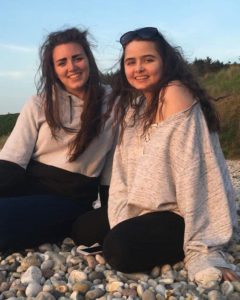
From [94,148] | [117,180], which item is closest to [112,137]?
[94,148]

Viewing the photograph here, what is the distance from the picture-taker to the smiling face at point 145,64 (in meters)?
3.59

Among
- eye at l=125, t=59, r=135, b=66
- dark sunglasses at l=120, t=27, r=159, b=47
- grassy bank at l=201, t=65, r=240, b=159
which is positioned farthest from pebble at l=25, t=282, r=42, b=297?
grassy bank at l=201, t=65, r=240, b=159

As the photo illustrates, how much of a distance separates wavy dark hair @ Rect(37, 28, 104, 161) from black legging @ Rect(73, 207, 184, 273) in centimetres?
86

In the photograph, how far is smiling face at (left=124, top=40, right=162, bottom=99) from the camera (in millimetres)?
3586

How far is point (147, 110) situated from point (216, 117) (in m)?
0.46

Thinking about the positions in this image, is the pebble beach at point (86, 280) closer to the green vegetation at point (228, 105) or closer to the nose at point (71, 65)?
the nose at point (71, 65)

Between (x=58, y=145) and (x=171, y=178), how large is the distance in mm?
1106

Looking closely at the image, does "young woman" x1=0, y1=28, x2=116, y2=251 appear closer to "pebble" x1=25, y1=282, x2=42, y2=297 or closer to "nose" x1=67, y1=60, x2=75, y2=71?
"nose" x1=67, y1=60, x2=75, y2=71

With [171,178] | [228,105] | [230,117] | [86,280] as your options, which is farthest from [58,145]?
[228,105]

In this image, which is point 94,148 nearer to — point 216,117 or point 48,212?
point 48,212

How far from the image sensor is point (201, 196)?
3.42 metres

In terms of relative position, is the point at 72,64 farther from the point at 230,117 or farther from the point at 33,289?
the point at 230,117

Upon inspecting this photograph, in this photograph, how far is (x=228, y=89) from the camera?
19609 millimetres

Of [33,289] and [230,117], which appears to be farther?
[230,117]
